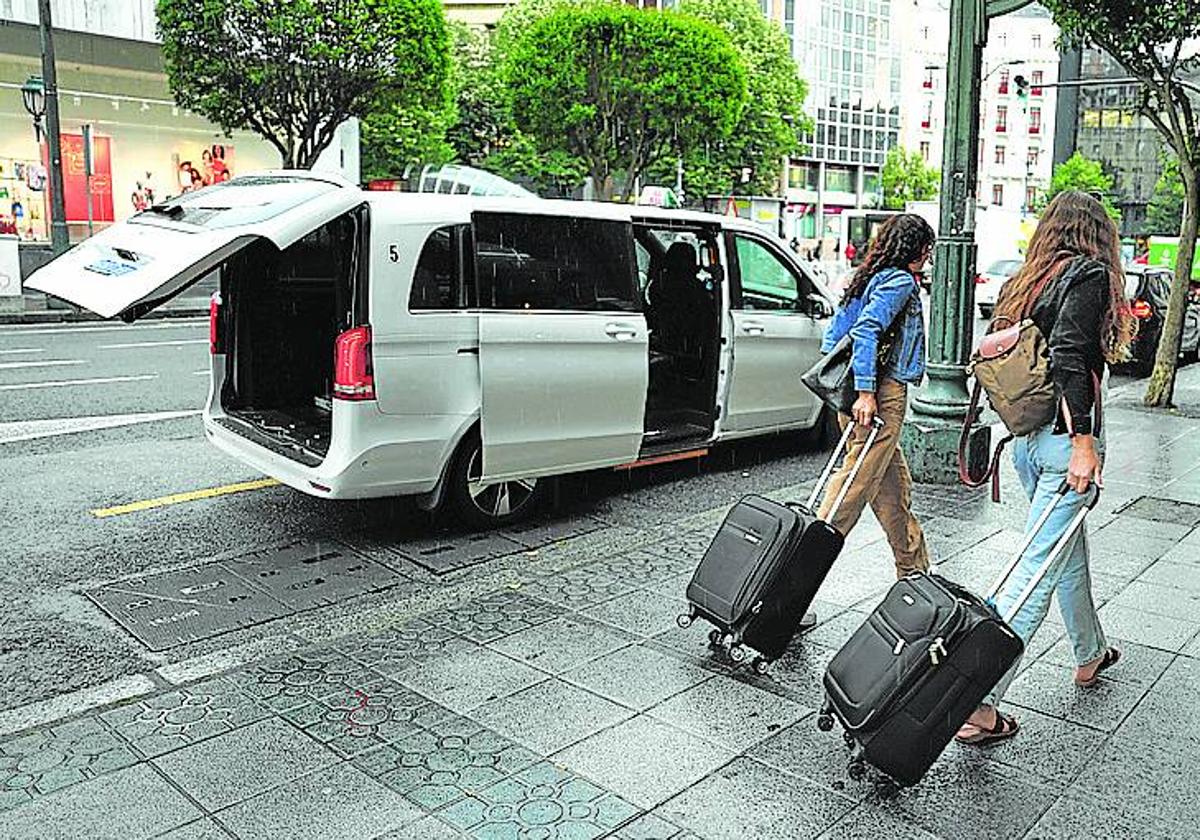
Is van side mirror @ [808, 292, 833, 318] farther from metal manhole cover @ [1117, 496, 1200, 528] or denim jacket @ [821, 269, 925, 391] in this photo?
denim jacket @ [821, 269, 925, 391]

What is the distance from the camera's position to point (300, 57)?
2342 cm

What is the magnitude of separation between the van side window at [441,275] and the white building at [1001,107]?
88425 mm

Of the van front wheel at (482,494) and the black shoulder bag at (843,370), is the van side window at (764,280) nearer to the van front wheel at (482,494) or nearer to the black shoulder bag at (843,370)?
the van front wheel at (482,494)

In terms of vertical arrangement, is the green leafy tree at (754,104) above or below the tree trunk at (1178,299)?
above

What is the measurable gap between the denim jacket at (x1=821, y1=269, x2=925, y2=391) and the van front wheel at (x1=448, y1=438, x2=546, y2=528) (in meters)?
2.25

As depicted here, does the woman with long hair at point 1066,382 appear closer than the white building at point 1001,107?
Yes

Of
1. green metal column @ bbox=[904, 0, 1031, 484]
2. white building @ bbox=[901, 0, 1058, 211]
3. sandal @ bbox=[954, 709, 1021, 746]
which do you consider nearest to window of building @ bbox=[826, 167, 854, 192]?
white building @ bbox=[901, 0, 1058, 211]

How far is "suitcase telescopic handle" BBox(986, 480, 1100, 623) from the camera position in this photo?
13.2ft

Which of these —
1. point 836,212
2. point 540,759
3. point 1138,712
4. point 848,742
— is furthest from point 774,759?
point 836,212

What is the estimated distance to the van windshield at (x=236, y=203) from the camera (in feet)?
18.3

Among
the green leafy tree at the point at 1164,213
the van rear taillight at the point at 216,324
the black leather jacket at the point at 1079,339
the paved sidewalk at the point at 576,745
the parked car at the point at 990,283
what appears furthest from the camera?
the green leafy tree at the point at 1164,213

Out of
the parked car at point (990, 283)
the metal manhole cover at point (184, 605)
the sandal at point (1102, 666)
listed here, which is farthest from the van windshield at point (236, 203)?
the parked car at point (990, 283)

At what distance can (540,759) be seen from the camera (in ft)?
12.8

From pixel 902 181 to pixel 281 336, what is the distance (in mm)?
82983
